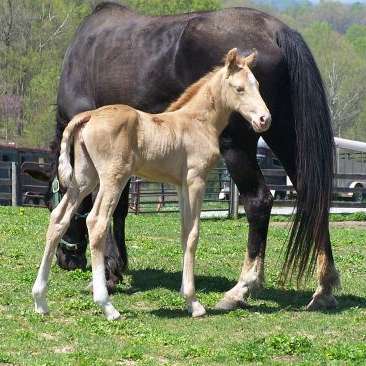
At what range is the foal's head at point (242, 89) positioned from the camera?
7.32 metres

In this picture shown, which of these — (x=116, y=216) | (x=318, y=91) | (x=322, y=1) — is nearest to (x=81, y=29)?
(x=116, y=216)

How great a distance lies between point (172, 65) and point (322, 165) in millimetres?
1749

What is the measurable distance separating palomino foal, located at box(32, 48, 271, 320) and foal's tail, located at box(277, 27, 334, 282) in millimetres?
635

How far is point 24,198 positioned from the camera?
23.7 m

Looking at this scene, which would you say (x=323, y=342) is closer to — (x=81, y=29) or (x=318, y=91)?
(x=318, y=91)

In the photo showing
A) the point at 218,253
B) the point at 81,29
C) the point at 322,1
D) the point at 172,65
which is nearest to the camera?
the point at 172,65

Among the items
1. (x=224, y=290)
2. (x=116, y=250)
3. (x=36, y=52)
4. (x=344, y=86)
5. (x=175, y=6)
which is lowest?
(x=344, y=86)

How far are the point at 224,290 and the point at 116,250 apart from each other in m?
1.14

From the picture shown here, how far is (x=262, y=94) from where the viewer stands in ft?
26.6

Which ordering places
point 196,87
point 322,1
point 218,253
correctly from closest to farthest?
point 196,87, point 218,253, point 322,1

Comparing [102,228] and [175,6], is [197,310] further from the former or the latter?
[175,6]

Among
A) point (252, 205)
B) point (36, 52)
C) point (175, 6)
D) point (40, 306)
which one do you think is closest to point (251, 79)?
point (252, 205)

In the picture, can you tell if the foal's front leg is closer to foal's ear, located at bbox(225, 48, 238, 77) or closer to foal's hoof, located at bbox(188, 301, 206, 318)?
foal's hoof, located at bbox(188, 301, 206, 318)

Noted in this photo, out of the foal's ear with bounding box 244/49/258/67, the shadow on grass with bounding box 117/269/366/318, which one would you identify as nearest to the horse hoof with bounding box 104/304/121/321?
the shadow on grass with bounding box 117/269/366/318
